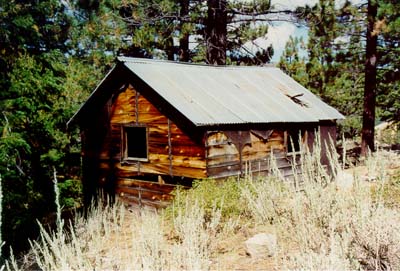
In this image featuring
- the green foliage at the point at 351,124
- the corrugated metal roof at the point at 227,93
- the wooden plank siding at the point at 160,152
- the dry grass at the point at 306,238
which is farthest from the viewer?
the green foliage at the point at 351,124

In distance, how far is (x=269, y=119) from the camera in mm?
11891

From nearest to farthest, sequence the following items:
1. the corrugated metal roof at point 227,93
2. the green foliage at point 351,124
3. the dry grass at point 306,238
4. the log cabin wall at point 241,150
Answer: the dry grass at point 306,238, the log cabin wall at point 241,150, the corrugated metal roof at point 227,93, the green foliage at point 351,124

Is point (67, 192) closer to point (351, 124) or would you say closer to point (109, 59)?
point (109, 59)

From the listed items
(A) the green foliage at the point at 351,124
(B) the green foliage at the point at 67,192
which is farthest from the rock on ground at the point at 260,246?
(A) the green foliage at the point at 351,124

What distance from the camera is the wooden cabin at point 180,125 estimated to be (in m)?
10.8

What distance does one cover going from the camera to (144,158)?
1257 centimetres

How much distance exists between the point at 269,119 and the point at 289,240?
699 cm

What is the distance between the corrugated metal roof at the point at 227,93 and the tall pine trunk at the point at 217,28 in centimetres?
291

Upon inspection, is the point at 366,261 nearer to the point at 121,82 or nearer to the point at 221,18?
the point at 121,82

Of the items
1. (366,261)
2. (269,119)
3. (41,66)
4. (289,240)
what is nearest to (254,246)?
(289,240)

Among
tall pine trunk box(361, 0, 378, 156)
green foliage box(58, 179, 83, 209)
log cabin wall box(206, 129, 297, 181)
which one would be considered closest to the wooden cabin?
log cabin wall box(206, 129, 297, 181)

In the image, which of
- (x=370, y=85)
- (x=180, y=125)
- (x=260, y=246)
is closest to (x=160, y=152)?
(x=180, y=125)

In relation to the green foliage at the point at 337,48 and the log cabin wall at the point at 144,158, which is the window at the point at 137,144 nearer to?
the log cabin wall at the point at 144,158

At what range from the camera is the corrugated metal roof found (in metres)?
10.9
